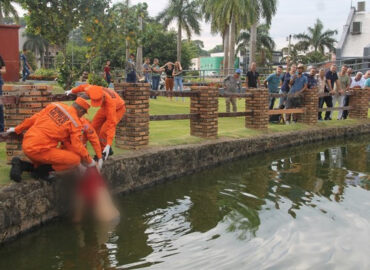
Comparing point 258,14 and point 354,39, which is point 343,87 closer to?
point 258,14

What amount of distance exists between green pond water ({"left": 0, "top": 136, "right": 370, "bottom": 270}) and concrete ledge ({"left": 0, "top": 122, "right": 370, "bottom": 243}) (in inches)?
6.8

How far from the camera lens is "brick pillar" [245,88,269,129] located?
10227 millimetres

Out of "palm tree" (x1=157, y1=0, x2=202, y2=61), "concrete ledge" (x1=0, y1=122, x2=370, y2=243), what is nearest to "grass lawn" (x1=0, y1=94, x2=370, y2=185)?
"concrete ledge" (x1=0, y1=122, x2=370, y2=243)

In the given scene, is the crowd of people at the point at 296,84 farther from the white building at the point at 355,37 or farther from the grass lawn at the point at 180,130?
the white building at the point at 355,37

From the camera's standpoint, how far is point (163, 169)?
709 centimetres

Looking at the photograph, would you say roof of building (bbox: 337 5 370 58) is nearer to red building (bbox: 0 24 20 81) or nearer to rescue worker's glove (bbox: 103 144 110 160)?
red building (bbox: 0 24 20 81)

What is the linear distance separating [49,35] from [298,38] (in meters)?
56.9

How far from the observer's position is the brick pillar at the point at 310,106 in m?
12.0

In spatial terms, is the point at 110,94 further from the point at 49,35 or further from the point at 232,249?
the point at 49,35

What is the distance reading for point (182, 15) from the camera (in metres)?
45.1

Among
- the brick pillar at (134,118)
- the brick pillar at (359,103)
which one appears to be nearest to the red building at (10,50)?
the brick pillar at (134,118)

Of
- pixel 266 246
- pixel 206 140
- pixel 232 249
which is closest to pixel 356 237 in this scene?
pixel 266 246

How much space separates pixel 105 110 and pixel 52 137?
1337 mm

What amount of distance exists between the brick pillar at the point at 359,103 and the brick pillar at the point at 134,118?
30.0 feet
